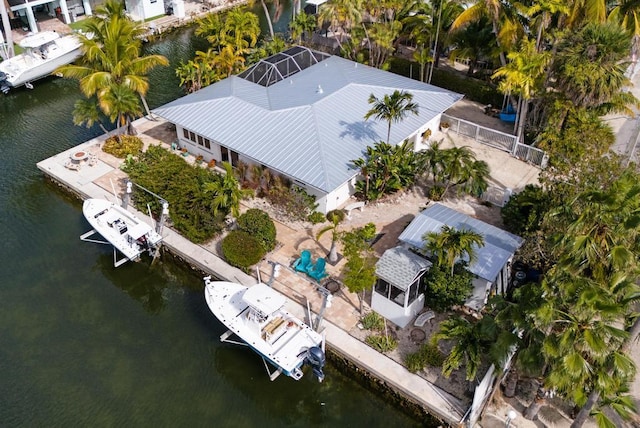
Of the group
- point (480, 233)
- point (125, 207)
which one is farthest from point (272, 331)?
point (125, 207)

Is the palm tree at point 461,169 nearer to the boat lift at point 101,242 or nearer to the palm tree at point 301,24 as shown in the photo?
the boat lift at point 101,242

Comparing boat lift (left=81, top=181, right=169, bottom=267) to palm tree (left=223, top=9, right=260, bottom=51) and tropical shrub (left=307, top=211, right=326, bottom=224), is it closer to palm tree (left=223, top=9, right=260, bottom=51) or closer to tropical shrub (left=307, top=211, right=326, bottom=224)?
tropical shrub (left=307, top=211, right=326, bottom=224)

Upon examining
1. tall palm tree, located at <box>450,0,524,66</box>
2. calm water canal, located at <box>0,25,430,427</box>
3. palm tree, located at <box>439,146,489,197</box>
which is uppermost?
tall palm tree, located at <box>450,0,524,66</box>

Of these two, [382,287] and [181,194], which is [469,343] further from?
[181,194]

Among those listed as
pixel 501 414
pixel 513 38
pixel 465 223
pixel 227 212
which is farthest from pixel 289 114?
pixel 501 414

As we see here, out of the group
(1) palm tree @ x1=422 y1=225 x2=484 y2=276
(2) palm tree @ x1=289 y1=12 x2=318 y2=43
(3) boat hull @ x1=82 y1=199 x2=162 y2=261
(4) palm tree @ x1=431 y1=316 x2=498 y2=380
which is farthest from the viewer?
(2) palm tree @ x1=289 y1=12 x2=318 y2=43

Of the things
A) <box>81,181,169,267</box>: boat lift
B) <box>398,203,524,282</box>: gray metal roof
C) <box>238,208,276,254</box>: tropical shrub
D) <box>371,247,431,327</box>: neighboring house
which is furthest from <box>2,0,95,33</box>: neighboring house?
<box>371,247,431,327</box>: neighboring house
